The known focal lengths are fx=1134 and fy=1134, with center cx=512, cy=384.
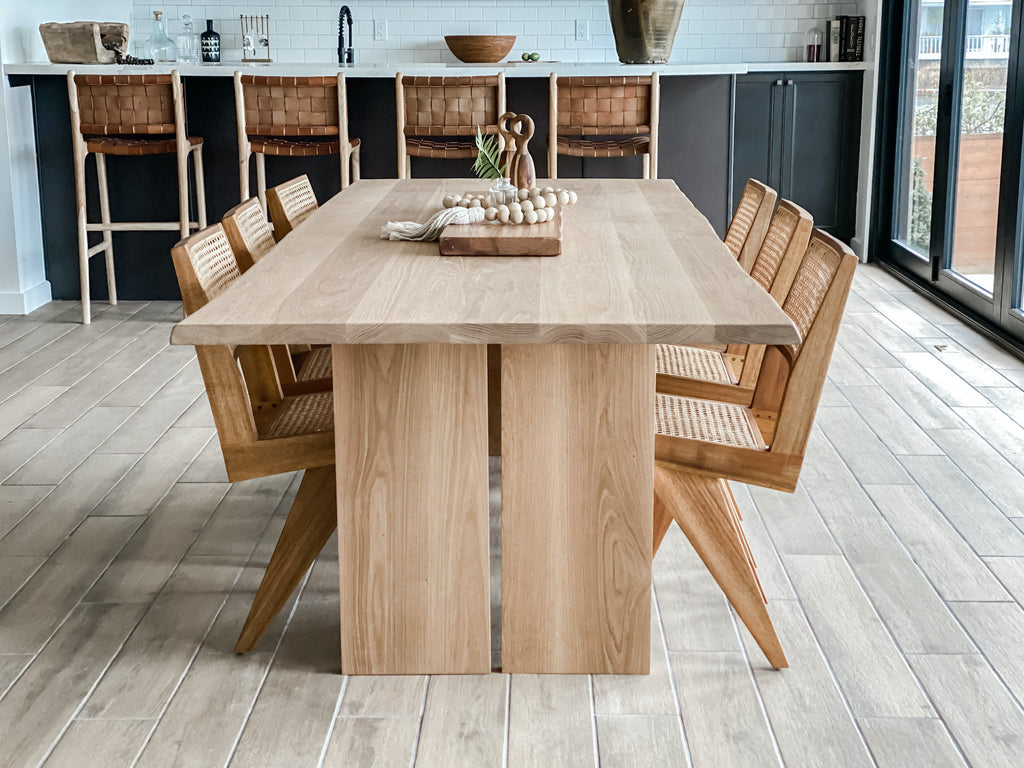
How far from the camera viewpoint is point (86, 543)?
9.30 feet

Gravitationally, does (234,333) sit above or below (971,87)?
below

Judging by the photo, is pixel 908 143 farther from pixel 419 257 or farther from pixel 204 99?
pixel 419 257

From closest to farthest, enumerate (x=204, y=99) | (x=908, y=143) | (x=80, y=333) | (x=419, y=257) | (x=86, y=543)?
(x=419, y=257) → (x=86, y=543) → (x=80, y=333) → (x=204, y=99) → (x=908, y=143)

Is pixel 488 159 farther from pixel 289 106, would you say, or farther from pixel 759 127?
pixel 759 127

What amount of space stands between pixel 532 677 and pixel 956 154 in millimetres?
4206

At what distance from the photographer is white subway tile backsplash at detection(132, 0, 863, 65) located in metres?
7.36

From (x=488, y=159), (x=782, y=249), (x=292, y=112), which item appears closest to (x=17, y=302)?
(x=292, y=112)

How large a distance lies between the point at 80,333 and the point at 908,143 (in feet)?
14.5

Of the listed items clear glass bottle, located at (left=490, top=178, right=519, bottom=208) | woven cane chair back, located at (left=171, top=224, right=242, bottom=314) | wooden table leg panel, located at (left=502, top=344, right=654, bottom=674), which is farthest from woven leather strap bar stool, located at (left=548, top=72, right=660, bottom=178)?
wooden table leg panel, located at (left=502, top=344, right=654, bottom=674)

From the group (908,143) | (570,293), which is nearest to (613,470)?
(570,293)

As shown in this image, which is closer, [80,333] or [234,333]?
[234,333]

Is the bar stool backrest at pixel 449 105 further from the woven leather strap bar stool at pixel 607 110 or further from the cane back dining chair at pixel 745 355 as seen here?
the cane back dining chair at pixel 745 355

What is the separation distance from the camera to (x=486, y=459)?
7.00 ft

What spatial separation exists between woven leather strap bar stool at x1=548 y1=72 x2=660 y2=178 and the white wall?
2434 mm
